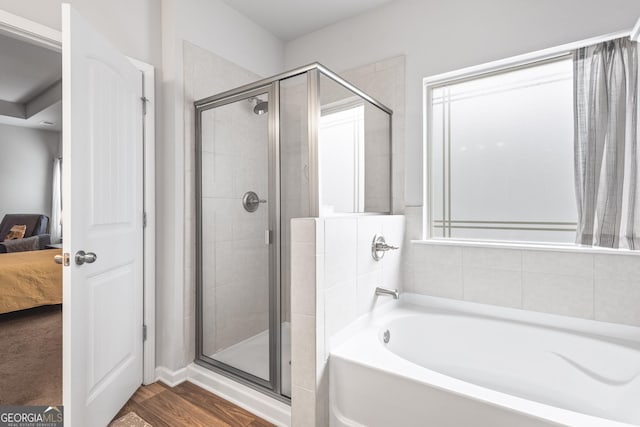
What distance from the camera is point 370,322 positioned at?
72.4 inches

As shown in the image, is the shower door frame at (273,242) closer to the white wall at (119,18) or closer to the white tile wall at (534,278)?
the white wall at (119,18)

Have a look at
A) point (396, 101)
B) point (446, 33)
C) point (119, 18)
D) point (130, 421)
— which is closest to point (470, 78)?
point (446, 33)

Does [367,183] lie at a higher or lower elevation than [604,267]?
higher

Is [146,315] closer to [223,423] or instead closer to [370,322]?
[223,423]

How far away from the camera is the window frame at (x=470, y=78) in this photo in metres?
1.84

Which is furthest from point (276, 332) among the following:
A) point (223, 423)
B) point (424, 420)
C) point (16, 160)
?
point (16, 160)

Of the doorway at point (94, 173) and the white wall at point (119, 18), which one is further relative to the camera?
the white wall at point (119, 18)

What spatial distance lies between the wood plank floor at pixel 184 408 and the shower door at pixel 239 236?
0.17 metres

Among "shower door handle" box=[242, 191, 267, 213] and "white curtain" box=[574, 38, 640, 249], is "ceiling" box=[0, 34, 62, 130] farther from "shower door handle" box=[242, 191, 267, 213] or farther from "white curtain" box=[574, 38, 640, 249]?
"white curtain" box=[574, 38, 640, 249]

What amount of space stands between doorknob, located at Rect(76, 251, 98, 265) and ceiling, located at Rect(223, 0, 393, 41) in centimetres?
198

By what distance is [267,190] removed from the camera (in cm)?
178

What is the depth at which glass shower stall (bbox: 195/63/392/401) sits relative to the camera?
1619 millimetres

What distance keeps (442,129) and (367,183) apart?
738 mm

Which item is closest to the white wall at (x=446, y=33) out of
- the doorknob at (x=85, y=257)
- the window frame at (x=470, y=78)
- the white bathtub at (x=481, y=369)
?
the window frame at (x=470, y=78)
